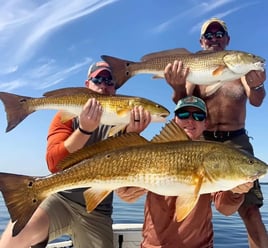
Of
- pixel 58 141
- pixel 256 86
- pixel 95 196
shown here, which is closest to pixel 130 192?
pixel 95 196

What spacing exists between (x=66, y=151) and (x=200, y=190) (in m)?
2.05

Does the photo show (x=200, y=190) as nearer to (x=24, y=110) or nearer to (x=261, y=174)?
(x=261, y=174)

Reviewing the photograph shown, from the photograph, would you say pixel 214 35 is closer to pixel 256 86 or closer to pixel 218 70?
pixel 218 70

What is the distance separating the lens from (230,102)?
612 centimetres

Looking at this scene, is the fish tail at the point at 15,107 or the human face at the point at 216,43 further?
the human face at the point at 216,43

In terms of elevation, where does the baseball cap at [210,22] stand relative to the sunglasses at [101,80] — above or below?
above

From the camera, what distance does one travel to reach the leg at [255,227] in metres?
5.82

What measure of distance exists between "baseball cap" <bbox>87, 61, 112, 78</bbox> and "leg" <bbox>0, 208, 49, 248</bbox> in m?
2.03

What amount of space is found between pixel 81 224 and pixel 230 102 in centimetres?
275

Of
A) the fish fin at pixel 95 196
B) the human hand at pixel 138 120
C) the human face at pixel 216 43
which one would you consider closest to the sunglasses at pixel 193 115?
the human hand at pixel 138 120

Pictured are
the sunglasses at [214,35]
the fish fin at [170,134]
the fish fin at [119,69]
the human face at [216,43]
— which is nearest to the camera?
the fish fin at [170,134]

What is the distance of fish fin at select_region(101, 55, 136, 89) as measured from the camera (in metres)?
5.61

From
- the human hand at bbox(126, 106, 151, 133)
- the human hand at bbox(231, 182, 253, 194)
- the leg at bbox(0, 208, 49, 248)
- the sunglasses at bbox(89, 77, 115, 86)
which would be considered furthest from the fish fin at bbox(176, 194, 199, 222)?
the sunglasses at bbox(89, 77, 115, 86)

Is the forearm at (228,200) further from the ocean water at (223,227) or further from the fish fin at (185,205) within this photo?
the ocean water at (223,227)
